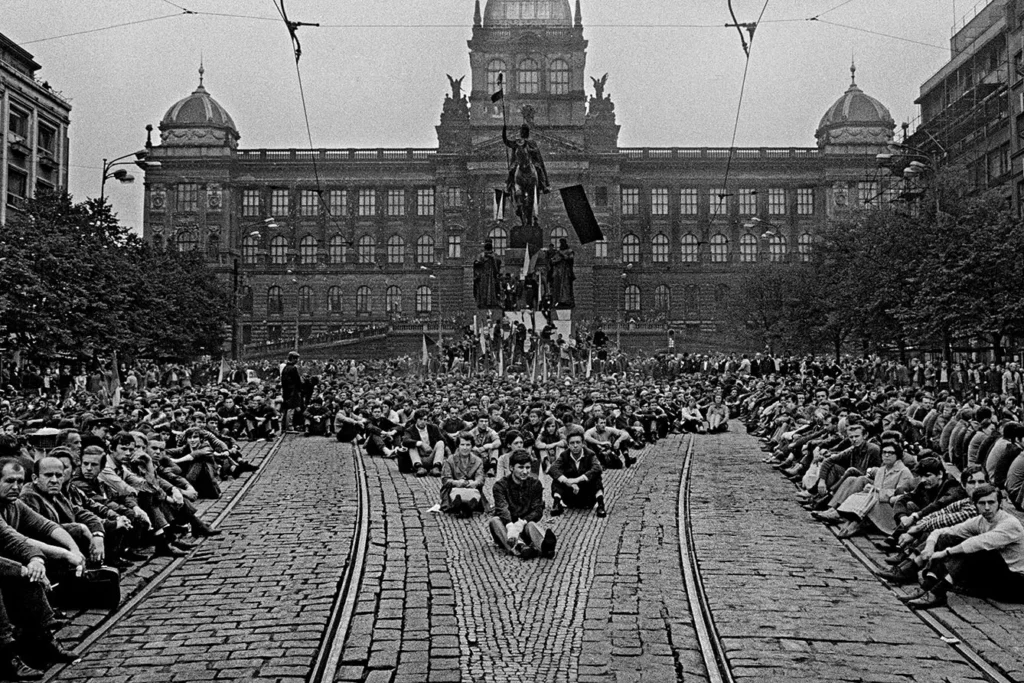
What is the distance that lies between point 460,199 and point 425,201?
4.30 m

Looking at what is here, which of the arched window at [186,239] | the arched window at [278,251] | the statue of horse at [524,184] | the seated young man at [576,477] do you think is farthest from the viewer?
the arched window at [278,251]

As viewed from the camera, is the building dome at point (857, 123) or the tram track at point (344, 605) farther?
the building dome at point (857, 123)

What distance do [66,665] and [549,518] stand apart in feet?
25.8

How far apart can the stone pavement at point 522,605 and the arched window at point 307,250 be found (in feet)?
273

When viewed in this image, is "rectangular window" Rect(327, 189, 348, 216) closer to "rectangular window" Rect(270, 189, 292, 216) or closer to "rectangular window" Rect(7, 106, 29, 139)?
"rectangular window" Rect(270, 189, 292, 216)

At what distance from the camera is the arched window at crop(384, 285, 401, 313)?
9731cm

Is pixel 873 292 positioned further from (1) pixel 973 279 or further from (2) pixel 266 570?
(2) pixel 266 570

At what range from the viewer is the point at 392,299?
97.6m

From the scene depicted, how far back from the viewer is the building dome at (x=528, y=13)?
99438 millimetres

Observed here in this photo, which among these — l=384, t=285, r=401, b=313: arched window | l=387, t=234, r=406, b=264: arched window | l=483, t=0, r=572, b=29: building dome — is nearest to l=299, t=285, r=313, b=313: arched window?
l=384, t=285, r=401, b=313: arched window

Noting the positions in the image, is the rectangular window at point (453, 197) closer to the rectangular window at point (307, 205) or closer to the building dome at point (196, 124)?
the rectangular window at point (307, 205)

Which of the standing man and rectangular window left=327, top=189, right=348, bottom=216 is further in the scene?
rectangular window left=327, top=189, right=348, bottom=216

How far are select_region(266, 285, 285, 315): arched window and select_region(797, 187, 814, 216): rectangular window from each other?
43.7 metres

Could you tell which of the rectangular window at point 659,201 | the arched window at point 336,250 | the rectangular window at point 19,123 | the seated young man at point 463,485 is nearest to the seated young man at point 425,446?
the seated young man at point 463,485
